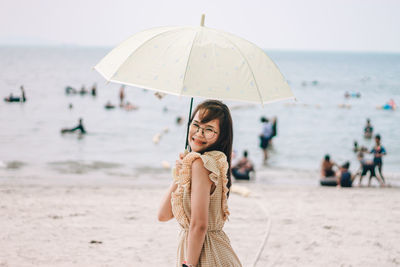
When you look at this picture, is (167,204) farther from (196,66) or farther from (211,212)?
(196,66)

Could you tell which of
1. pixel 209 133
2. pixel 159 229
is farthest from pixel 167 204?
pixel 159 229

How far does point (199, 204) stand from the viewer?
209 centimetres

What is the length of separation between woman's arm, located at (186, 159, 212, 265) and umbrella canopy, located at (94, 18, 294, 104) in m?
0.57

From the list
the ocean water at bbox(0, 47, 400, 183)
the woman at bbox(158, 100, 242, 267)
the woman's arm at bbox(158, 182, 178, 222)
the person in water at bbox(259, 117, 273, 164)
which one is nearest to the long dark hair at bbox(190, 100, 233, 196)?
the woman at bbox(158, 100, 242, 267)

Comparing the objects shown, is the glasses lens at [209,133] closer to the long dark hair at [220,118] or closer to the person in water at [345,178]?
the long dark hair at [220,118]

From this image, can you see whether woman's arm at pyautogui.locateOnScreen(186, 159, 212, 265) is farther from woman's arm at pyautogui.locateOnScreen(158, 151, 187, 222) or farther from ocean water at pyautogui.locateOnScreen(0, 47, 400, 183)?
ocean water at pyautogui.locateOnScreen(0, 47, 400, 183)

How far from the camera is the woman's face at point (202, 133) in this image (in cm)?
233

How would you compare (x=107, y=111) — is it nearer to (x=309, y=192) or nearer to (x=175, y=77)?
(x=309, y=192)

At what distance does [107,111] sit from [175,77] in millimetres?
30623

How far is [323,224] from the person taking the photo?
6824 millimetres

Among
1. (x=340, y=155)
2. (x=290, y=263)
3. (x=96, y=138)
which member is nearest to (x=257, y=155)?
(x=340, y=155)

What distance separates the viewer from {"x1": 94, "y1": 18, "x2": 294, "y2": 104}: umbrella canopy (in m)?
2.58

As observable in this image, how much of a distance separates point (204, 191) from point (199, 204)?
0.24 ft

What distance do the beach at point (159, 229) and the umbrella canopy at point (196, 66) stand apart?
118 inches
